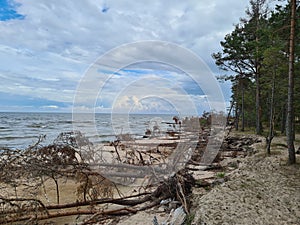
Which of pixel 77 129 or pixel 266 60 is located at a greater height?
pixel 266 60

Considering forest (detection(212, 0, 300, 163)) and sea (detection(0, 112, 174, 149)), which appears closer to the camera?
forest (detection(212, 0, 300, 163))

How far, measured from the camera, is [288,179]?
20.1 feet

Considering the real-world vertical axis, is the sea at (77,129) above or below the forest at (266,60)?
below

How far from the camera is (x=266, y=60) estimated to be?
9305mm

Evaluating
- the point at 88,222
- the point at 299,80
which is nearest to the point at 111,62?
the point at 88,222

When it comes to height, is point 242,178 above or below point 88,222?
above

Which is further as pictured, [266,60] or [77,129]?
[77,129]

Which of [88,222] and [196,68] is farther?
[196,68]

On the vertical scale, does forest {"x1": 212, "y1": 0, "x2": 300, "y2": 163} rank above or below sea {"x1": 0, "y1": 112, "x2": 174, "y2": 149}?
above

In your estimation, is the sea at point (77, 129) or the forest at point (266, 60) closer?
the forest at point (266, 60)

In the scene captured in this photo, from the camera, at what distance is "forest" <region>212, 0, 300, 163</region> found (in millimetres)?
8594

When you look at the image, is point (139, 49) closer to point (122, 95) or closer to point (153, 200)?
point (122, 95)

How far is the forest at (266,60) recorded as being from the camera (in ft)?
28.2

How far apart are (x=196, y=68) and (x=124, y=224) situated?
787 centimetres
